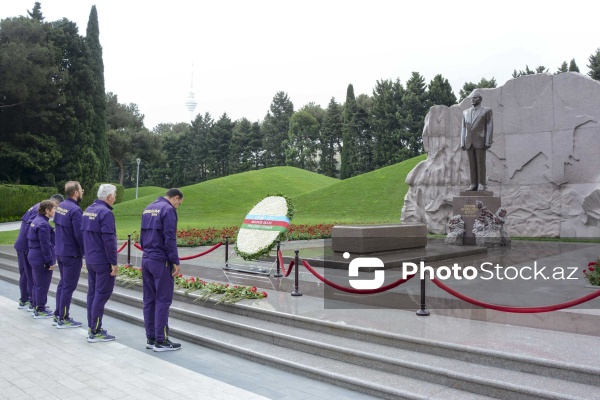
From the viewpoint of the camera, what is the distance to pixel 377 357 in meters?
4.79

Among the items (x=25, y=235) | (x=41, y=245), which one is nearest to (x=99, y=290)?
(x=41, y=245)

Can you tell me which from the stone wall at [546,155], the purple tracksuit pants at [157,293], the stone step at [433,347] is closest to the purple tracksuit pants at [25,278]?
the stone step at [433,347]

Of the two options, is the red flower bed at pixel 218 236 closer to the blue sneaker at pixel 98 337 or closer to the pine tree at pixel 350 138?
the blue sneaker at pixel 98 337

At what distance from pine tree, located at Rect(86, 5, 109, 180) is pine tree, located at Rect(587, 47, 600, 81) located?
3862 centimetres

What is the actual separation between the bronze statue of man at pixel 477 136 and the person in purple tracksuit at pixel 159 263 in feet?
32.7

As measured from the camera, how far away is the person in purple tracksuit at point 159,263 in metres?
5.60

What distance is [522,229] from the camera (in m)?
16.7

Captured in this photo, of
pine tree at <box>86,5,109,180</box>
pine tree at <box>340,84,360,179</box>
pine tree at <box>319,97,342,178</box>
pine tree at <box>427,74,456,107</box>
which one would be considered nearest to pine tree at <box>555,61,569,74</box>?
pine tree at <box>427,74,456,107</box>

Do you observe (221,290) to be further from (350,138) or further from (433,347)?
(350,138)

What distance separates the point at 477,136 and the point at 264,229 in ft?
24.3

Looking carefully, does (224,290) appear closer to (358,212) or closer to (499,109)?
(499,109)

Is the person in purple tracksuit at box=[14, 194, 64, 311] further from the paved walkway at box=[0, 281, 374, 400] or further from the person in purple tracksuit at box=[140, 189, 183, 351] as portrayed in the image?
the person in purple tracksuit at box=[140, 189, 183, 351]

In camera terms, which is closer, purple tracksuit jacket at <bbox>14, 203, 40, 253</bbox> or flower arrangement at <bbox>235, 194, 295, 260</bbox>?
purple tracksuit jacket at <bbox>14, 203, 40, 253</bbox>

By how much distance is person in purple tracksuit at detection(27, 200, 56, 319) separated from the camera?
292 inches
